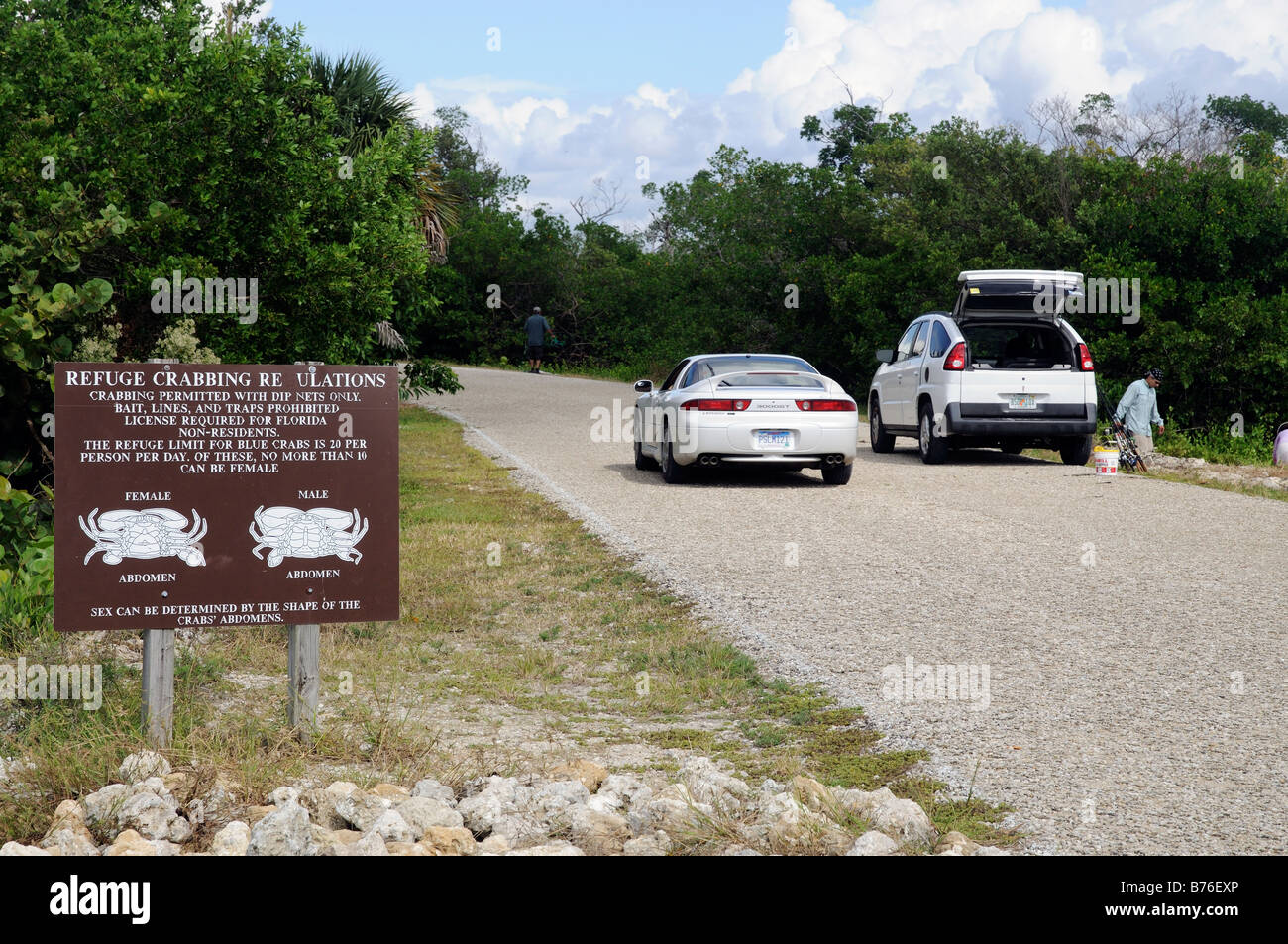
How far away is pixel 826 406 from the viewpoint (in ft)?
46.3

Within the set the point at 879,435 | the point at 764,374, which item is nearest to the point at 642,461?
the point at 764,374

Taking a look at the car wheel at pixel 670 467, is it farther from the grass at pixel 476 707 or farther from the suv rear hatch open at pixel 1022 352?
the grass at pixel 476 707

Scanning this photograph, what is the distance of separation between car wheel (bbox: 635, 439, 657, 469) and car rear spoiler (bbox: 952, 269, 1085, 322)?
4477 mm

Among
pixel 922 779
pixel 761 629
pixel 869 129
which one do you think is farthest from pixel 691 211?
pixel 922 779

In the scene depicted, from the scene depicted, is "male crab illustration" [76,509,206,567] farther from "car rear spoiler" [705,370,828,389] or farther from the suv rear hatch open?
the suv rear hatch open

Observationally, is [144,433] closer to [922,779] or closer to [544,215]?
[922,779]

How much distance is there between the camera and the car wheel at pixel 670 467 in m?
14.7

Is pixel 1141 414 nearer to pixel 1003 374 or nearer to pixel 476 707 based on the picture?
pixel 1003 374

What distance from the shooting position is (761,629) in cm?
750

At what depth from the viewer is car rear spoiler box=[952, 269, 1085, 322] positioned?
55.6 ft

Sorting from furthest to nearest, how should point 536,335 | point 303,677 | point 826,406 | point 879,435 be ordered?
point 536,335
point 879,435
point 826,406
point 303,677

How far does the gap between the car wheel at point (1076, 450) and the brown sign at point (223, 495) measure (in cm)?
1344

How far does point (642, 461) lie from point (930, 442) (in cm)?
383

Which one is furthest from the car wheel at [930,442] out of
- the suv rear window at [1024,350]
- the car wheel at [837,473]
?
the car wheel at [837,473]
